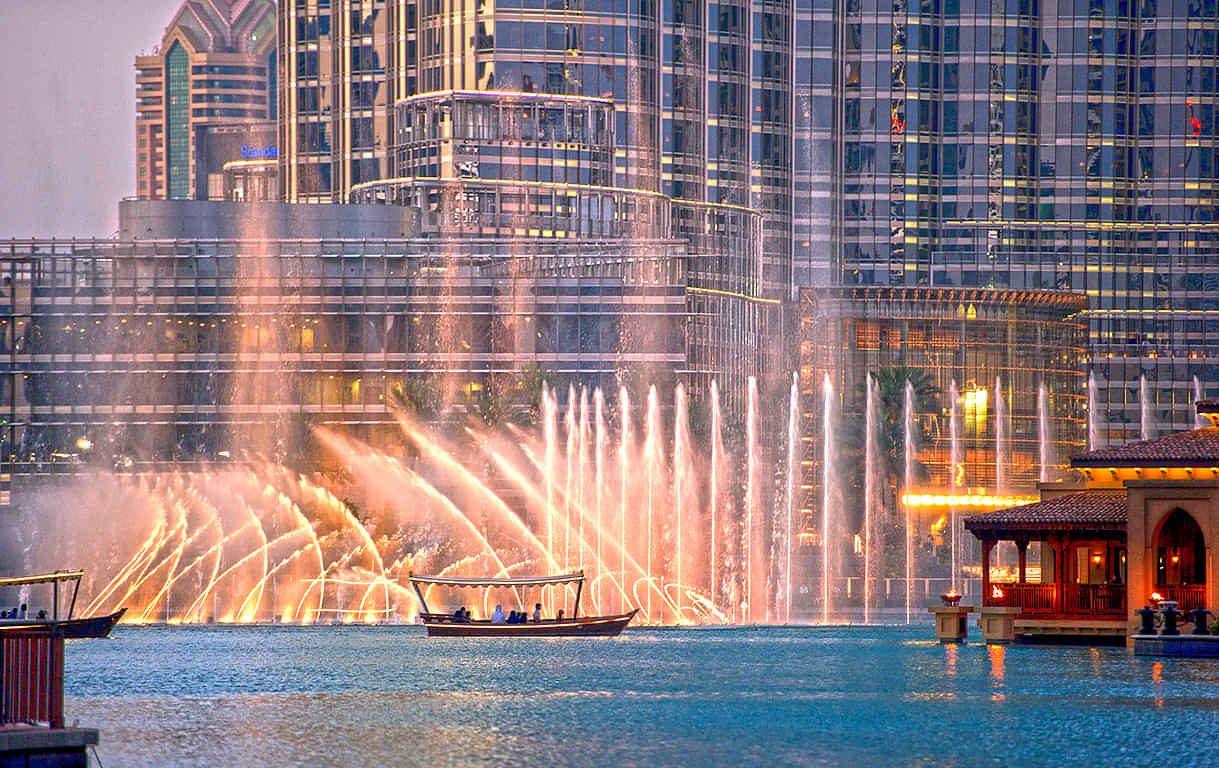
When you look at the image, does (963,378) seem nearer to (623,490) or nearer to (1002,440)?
(1002,440)

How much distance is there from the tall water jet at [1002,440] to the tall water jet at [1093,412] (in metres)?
16.5

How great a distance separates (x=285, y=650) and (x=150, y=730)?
32.1 m

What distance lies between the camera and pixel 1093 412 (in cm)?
19300

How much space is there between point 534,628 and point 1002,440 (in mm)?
92634

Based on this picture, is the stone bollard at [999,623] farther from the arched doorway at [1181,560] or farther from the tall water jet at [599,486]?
the tall water jet at [599,486]

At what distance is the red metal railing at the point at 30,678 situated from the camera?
123 feet

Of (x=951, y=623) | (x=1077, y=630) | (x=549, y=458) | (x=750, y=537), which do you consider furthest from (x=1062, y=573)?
(x=549, y=458)

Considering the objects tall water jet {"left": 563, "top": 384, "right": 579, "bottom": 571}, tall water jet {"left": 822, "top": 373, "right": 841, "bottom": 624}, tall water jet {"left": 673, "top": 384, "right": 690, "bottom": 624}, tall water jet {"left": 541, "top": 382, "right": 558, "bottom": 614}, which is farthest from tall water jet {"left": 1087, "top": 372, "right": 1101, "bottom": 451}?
tall water jet {"left": 563, "top": 384, "right": 579, "bottom": 571}

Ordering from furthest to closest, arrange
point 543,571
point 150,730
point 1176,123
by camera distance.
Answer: point 1176,123 < point 543,571 < point 150,730

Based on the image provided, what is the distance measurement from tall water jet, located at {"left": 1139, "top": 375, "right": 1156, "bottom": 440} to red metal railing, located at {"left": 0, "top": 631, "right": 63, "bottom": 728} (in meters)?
160

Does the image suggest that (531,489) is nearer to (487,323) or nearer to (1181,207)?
(487,323)

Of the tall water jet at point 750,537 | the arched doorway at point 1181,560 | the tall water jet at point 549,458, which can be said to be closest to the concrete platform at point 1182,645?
the arched doorway at point 1181,560

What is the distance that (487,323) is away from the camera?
148m

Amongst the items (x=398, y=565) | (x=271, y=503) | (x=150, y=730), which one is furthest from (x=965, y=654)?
(x=271, y=503)
